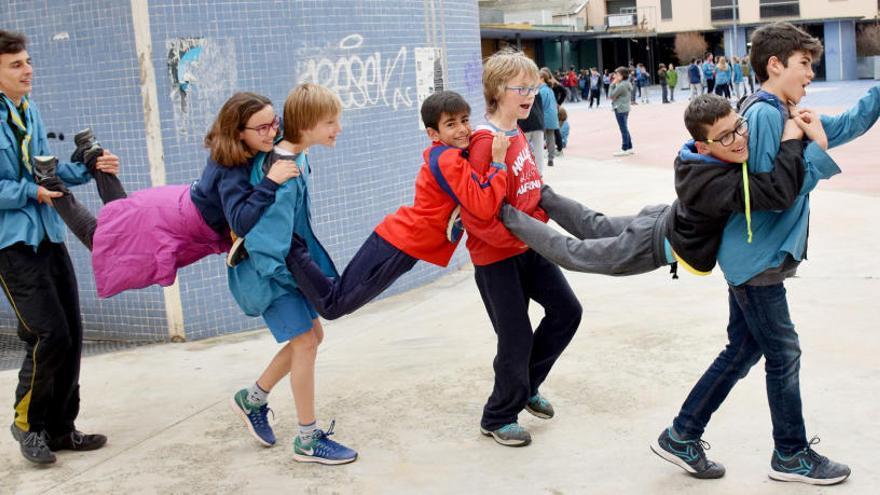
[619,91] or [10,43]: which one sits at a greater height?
[10,43]

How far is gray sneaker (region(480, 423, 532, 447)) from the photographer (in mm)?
4168

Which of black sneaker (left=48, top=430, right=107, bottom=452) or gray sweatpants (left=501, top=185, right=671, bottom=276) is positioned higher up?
gray sweatpants (left=501, top=185, right=671, bottom=276)

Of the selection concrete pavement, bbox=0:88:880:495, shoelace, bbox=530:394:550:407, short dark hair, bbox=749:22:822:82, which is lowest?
concrete pavement, bbox=0:88:880:495

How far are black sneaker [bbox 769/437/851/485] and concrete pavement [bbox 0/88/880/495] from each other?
0.04m

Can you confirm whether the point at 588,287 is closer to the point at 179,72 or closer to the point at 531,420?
the point at 531,420

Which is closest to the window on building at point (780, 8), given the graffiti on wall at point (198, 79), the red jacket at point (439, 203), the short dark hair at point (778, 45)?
the graffiti on wall at point (198, 79)

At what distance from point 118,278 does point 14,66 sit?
3.22ft

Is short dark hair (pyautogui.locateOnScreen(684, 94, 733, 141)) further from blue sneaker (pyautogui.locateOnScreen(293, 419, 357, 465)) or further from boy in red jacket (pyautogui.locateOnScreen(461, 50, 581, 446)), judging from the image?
blue sneaker (pyautogui.locateOnScreen(293, 419, 357, 465))

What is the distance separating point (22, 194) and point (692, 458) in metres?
2.81

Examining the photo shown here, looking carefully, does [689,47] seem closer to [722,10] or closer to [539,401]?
[722,10]

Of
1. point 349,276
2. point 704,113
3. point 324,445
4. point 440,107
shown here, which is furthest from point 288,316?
point 704,113

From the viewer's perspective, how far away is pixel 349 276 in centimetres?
397

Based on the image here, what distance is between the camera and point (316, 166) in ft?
21.9

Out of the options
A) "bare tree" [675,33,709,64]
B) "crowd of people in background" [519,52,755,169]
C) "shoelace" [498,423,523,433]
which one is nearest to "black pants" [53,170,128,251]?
"shoelace" [498,423,523,433]
